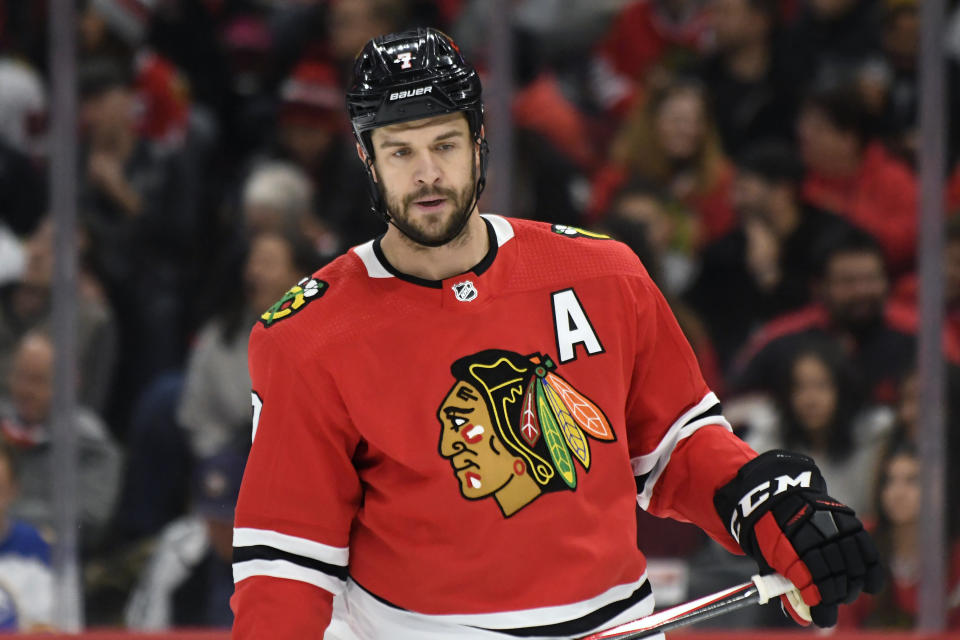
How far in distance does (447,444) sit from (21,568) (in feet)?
5.90

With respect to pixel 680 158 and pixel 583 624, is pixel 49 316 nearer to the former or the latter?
pixel 680 158

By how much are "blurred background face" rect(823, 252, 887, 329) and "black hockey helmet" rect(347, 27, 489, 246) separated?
5.13 feet

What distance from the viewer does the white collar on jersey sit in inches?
63.5

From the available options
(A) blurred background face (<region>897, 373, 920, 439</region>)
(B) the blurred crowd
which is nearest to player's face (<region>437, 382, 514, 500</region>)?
(B) the blurred crowd

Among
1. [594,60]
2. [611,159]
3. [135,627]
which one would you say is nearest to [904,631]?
[611,159]

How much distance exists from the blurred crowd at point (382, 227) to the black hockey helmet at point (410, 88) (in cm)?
140

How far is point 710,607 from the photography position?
1.56m

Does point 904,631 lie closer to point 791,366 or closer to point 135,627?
point 791,366

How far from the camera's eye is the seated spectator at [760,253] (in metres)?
3.00

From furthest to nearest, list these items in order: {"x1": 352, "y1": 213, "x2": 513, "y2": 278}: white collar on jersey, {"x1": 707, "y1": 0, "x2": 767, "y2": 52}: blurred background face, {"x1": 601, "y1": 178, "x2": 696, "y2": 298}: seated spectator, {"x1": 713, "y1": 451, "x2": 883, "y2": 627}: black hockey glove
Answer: {"x1": 707, "y1": 0, "x2": 767, "y2": 52}: blurred background face, {"x1": 601, "y1": 178, "x2": 696, "y2": 298}: seated spectator, {"x1": 352, "y1": 213, "x2": 513, "y2": 278}: white collar on jersey, {"x1": 713, "y1": 451, "x2": 883, "y2": 627}: black hockey glove

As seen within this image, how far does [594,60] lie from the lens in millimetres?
3193

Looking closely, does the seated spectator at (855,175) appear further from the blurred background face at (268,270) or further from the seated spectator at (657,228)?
the blurred background face at (268,270)

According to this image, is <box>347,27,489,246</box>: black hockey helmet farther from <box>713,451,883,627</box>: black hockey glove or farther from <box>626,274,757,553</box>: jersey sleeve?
<box>713,451,883,627</box>: black hockey glove

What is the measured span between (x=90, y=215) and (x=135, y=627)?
2.97 feet
